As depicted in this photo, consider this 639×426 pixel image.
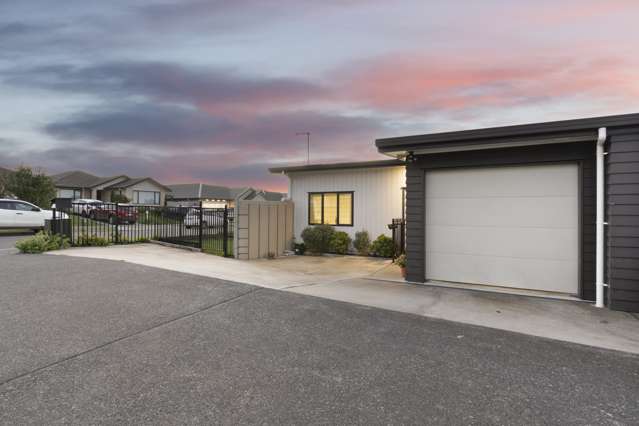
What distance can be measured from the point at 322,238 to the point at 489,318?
741cm

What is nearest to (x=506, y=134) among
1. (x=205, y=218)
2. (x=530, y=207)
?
(x=530, y=207)

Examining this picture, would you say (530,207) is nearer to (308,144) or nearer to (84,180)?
(308,144)

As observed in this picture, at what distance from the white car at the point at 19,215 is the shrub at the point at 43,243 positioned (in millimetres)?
5621

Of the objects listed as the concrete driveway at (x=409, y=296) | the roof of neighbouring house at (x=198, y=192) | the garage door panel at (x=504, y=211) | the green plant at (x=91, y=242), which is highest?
the roof of neighbouring house at (x=198, y=192)

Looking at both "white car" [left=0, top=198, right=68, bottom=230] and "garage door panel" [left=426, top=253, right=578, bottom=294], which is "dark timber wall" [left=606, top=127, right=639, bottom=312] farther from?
"white car" [left=0, top=198, right=68, bottom=230]

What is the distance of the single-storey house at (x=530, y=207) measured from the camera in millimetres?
5625

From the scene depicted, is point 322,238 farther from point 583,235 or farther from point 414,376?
point 414,376

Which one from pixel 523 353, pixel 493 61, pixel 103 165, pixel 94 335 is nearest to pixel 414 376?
pixel 523 353

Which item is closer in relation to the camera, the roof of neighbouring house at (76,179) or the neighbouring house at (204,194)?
the roof of neighbouring house at (76,179)

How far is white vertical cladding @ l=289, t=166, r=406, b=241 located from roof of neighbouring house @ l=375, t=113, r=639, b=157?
4.25 m

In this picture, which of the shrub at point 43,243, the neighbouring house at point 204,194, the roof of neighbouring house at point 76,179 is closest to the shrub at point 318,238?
the shrub at point 43,243

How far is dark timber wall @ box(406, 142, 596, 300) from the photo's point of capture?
244 inches

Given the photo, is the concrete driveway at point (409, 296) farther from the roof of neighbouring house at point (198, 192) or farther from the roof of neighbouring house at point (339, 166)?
the roof of neighbouring house at point (198, 192)

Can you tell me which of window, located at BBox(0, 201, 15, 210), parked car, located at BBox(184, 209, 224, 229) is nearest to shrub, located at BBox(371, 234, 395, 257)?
parked car, located at BBox(184, 209, 224, 229)
